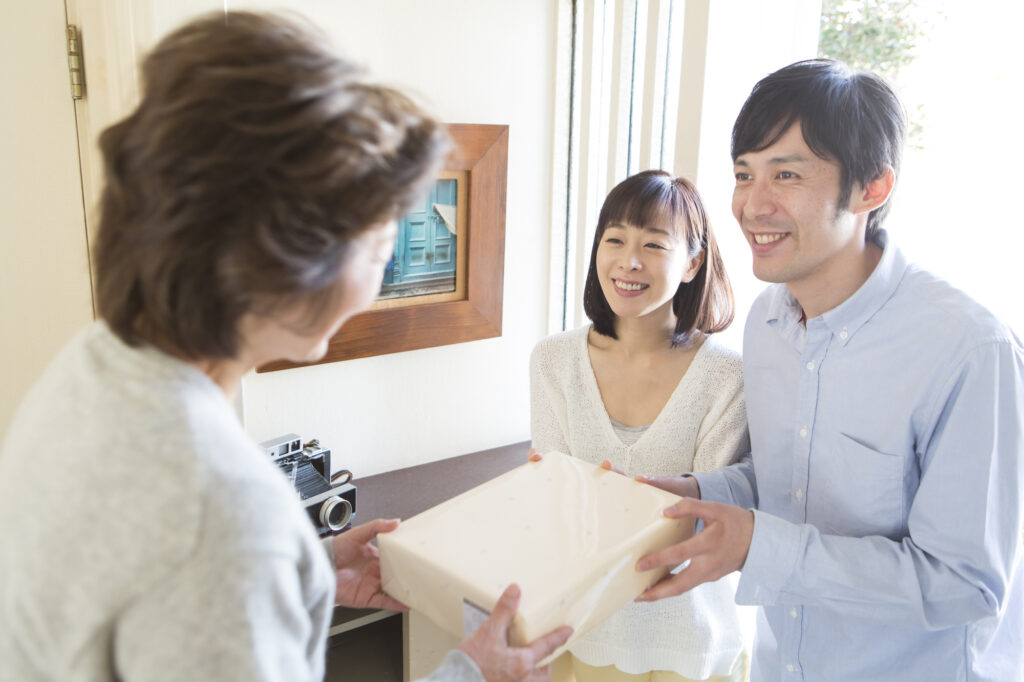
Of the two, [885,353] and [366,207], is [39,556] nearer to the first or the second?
[366,207]

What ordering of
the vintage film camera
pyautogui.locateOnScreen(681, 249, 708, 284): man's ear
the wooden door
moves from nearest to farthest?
pyautogui.locateOnScreen(681, 249, 708, 284): man's ear → the wooden door → the vintage film camera

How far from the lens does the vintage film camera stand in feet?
5.90

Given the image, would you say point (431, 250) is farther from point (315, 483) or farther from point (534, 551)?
point (534, 551)

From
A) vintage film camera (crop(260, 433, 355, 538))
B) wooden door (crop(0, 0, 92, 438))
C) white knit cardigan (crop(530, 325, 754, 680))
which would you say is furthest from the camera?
vintage film camera (crop(260, 433, 355, 538))

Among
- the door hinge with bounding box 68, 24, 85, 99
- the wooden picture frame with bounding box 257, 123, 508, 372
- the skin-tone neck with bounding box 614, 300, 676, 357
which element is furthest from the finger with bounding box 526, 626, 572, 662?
A: the door hinge with bounding box 68, 24, 85, 99

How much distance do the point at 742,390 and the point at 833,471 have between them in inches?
10.8

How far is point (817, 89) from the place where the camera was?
1151mm

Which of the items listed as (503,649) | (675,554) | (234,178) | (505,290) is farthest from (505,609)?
(505,290)

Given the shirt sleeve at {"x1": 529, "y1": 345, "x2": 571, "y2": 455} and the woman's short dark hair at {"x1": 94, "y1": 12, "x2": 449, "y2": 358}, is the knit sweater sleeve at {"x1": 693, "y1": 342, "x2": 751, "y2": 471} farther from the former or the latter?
the woman's short dark hair at {"x1": 94, "y1": 12, "x2": 449, "y2": 358}

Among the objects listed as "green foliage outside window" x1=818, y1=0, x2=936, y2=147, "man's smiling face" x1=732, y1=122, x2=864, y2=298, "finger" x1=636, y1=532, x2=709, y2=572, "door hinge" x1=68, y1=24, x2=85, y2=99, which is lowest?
"finger" x1=636, y1=532, x2=709, y2=572

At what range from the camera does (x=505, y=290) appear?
7.70ft

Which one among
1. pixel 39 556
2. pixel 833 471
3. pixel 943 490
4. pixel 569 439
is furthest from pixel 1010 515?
pixel 39 556

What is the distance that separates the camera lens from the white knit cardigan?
1.98 ft

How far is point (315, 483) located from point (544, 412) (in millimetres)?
658
